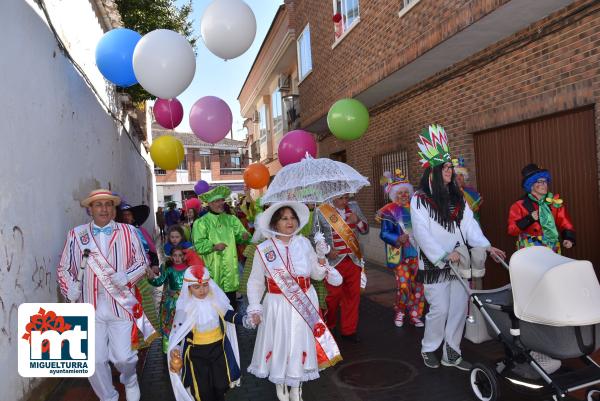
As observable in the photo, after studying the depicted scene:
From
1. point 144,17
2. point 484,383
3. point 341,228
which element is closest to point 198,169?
→ point 144,17

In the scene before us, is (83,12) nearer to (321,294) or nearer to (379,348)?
(321,294)

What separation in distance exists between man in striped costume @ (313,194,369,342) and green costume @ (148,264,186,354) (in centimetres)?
169

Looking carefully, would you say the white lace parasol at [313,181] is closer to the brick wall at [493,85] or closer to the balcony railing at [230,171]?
the brick wall at [493,85]

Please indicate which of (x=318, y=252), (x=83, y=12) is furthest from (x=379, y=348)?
(x=83, y=12)

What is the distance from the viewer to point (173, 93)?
6.24 metres

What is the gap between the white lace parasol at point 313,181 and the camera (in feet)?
16.2

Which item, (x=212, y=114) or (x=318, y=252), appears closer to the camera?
(x=318, y=252)

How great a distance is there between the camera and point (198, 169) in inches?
1758

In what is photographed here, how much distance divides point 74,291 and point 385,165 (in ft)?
25.5

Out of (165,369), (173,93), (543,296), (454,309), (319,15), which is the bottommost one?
(165,369)

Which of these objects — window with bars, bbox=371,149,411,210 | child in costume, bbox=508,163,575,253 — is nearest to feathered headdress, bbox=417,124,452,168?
child in costume, bbox=508,163,575,253

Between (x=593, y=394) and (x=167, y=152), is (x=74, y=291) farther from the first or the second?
(x=167, y=152)

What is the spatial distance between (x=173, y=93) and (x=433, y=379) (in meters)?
4.83

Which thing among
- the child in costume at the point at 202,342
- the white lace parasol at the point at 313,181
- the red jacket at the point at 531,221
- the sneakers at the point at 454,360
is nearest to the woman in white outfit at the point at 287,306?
the child in costume at the point at 202,342
